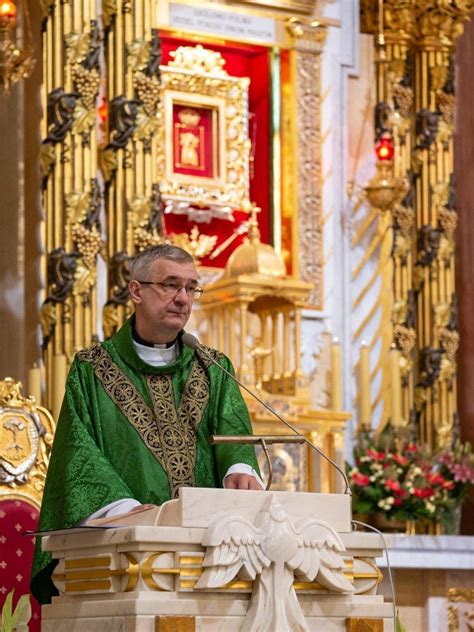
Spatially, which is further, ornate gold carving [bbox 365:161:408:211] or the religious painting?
ornate gold carving [bbox 365:161:408:211]

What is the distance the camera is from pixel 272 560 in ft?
15.0

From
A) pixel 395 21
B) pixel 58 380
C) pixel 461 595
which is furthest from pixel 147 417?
pixel 395 21

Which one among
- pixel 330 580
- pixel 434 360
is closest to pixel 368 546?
pixel 330 580

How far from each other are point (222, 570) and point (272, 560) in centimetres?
17

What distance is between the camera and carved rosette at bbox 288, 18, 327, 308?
10555 mm

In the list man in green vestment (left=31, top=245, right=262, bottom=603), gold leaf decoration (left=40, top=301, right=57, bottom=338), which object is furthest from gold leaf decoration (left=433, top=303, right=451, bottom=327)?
man in green vestment (left=31, top=245, right=262, bottom=603)

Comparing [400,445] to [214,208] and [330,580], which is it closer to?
[214,208]

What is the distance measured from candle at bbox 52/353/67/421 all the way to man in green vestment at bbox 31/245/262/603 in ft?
10.7

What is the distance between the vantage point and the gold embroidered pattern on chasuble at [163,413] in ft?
17.7

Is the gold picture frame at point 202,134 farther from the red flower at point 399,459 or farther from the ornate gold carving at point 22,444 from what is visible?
the ornate gold carving at point 22,444

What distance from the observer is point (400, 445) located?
10008 millimetres

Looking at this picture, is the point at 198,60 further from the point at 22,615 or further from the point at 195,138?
the point at 22,615

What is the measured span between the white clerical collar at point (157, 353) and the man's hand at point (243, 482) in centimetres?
54

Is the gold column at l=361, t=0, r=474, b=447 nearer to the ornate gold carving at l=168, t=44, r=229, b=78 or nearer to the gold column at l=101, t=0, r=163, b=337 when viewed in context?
the ornate gold carving at l=168, t=44, r=229, b=78
